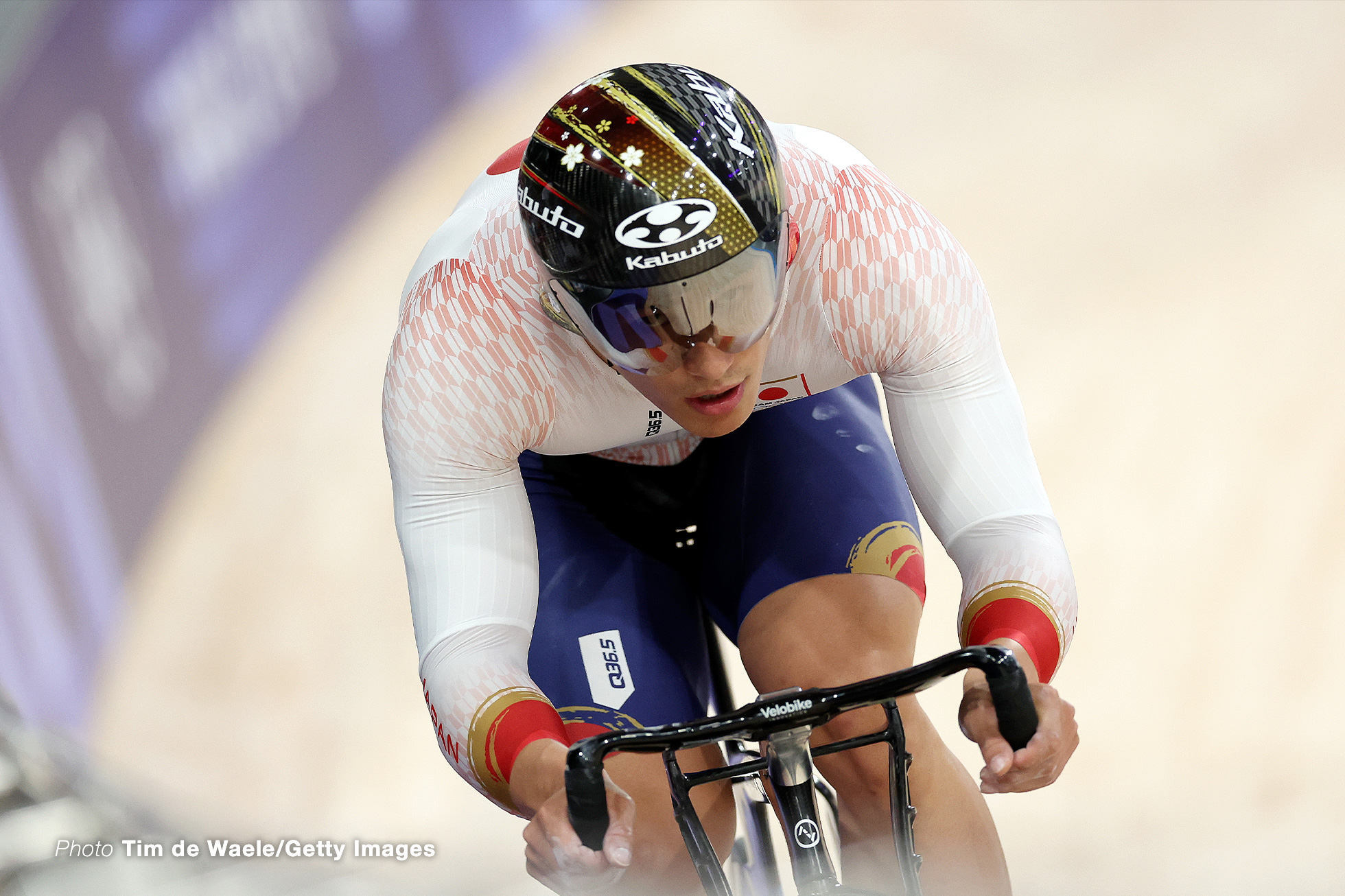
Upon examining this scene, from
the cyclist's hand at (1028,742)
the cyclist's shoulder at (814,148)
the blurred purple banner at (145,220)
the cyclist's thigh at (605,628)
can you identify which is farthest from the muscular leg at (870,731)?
the blurred purple banner at (145,220)

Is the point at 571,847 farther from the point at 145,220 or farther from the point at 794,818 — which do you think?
the point at 145,220

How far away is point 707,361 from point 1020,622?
53 centimetres

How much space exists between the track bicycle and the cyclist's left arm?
0.28m

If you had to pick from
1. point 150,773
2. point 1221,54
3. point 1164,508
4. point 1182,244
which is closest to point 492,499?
point 150,773

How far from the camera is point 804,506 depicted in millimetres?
1987

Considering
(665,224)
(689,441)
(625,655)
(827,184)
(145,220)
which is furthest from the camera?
(145,220)

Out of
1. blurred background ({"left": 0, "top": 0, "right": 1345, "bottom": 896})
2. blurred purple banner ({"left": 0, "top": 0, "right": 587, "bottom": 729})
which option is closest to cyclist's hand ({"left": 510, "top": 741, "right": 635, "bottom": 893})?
blurred background ({"left": 0, "top": 0, "right": 1345, "bottom": 896})

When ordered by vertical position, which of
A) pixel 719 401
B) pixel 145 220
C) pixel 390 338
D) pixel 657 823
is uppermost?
pixel 719 401

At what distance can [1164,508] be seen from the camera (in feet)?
13.1

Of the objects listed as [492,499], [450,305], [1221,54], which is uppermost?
[450,305]

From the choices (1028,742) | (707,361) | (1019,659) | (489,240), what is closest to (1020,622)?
(1019,659)

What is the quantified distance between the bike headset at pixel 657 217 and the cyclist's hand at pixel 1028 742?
514mm

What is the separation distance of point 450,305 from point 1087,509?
2822mm

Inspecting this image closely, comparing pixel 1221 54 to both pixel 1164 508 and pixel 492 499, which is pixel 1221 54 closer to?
pixel 1164 508
